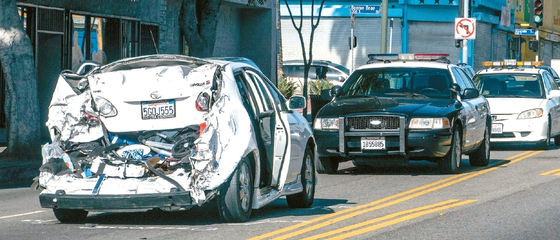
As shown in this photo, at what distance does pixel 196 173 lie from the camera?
8609mm

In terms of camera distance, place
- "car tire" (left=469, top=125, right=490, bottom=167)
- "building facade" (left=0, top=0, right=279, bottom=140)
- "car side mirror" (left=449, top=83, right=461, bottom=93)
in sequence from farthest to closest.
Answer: "building facade" (left=0, top=0, right=279, bottom=140) < "car tire" (left=469, top=125, right=490, bottom=167) < "car side mirror" (left=449, top=83, right=461, bottom=93)

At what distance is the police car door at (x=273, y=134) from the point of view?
9.60m

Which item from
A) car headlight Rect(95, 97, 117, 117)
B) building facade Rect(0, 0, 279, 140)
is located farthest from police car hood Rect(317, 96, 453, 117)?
car headlight Rect(95, 97, 117, 117)

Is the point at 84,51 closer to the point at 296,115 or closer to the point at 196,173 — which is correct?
the point at 296,115

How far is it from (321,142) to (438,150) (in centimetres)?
170

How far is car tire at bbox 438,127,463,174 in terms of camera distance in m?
14.5

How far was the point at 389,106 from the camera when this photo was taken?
14.4m

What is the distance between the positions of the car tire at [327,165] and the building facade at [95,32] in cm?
426

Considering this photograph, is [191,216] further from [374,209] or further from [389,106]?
[389,106]

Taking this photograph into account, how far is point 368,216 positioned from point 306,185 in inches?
38.1

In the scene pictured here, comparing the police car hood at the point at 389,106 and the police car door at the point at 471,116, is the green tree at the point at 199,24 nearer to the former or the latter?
the police car hood at the point at 389,106

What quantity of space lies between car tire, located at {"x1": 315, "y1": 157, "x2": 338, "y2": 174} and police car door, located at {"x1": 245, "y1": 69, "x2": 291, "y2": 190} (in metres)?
5.05

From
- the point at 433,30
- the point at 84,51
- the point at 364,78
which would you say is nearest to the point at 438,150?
the point at 364,78

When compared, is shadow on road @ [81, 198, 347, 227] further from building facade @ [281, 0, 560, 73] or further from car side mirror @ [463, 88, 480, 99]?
building facade @ [281, 0, 560, 73]
